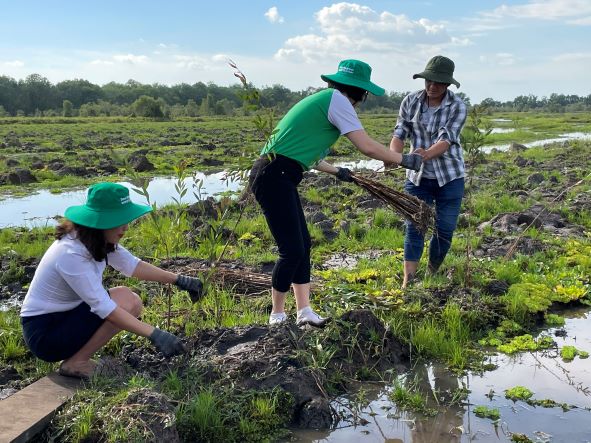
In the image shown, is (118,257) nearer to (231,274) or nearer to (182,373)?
(182,373)

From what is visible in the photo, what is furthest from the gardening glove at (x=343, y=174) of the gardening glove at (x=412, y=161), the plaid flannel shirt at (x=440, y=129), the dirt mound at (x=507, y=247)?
the dirt mound at (x=507, y=247)

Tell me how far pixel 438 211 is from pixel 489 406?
203cm

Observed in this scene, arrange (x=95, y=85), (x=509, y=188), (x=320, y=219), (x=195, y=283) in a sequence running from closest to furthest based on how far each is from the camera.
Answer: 1. (x=195, y=283)
2. (x=320, y=219)
3. (x=509, y=188)
4. (x=95, y=85)

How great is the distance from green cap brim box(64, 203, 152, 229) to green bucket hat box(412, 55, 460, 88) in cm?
255

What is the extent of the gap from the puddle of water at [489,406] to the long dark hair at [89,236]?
137 centimetres

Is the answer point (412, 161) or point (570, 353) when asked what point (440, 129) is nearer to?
point (412, 161)

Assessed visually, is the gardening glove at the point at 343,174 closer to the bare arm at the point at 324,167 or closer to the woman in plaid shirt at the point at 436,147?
the bare arm at the point at 324,167

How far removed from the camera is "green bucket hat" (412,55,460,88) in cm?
464

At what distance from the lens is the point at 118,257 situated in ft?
11.6

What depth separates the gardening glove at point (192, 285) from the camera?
3703 millimetres

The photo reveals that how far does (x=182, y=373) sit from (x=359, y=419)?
38.5 inches

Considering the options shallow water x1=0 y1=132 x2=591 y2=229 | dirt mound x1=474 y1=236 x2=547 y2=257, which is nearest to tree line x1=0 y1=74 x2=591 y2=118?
shallow water x1=0 y1=132 x2=591 y2=229

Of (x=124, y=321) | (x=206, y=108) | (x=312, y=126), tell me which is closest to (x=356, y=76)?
(x=312, y=126)

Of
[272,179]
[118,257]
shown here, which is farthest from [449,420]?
[118,257]
